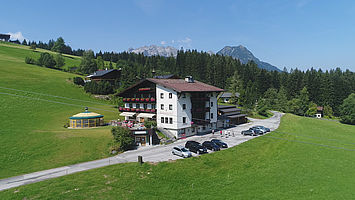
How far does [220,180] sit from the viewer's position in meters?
29.0

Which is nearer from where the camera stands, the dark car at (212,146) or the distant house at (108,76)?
the dark car at (212,146)

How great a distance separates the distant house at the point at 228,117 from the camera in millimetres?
63469

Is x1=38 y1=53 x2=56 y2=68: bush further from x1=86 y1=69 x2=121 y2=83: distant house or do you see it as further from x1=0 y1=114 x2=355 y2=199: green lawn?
x1=0 y1=114 x2=355 y2=199: green lawn

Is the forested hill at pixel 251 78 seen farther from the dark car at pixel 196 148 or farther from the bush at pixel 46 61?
the dark car at pixel 196 148

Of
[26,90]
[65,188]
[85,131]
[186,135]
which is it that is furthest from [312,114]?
[26,90]

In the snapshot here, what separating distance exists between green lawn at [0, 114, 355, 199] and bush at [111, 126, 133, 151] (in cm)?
861

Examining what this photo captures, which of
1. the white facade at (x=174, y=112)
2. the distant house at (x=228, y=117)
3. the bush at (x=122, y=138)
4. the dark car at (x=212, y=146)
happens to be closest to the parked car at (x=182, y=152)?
the dark car at (x=212, y=146)

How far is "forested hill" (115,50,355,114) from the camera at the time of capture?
4067 inches

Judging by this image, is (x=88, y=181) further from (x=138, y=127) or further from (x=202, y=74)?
(x=202, y=74)

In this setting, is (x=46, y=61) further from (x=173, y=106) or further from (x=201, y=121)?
(x=201, y=121)

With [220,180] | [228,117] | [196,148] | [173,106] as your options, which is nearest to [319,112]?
[228,117]

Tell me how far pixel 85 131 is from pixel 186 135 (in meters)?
22.2

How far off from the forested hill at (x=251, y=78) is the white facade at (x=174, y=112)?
122ft

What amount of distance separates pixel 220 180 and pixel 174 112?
2246 centimetres
